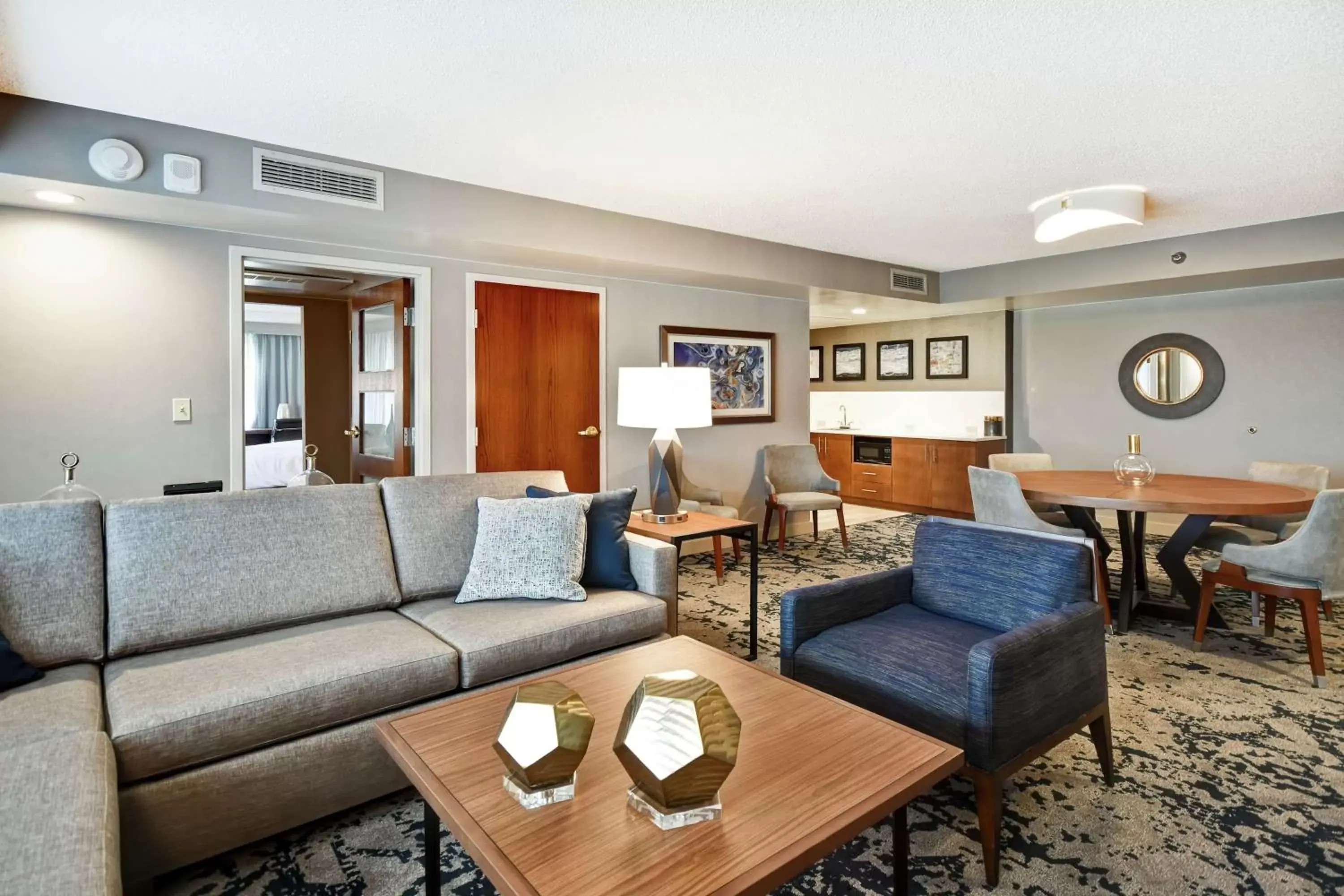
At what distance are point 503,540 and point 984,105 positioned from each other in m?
2.49

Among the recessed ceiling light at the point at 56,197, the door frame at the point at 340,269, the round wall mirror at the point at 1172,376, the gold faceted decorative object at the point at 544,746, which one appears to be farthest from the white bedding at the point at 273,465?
the round wall mirror at the point at 1172,376

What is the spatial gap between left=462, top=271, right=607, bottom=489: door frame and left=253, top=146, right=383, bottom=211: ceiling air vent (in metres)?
0.93

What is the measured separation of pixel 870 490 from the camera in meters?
7.90

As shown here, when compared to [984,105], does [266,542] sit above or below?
below

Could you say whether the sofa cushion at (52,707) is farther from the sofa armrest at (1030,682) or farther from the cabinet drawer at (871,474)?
the cabinet drawer at (871,474)

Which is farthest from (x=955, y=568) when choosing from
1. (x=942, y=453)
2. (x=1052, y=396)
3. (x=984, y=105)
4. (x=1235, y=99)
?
(x=1052, y=396)

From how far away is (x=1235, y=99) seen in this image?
2.68 m

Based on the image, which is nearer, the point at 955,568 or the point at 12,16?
the point at 12,16

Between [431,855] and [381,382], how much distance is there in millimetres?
3422

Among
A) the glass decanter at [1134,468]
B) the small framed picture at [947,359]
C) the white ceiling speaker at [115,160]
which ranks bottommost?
the glass decanter at [1134,468]

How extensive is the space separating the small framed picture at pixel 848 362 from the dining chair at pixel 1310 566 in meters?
5.59

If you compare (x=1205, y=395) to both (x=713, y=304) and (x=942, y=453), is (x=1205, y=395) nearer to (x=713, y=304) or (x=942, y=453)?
(x=942, y=453)

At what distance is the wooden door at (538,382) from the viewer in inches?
176

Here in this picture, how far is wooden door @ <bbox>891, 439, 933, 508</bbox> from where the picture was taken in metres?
7.26
